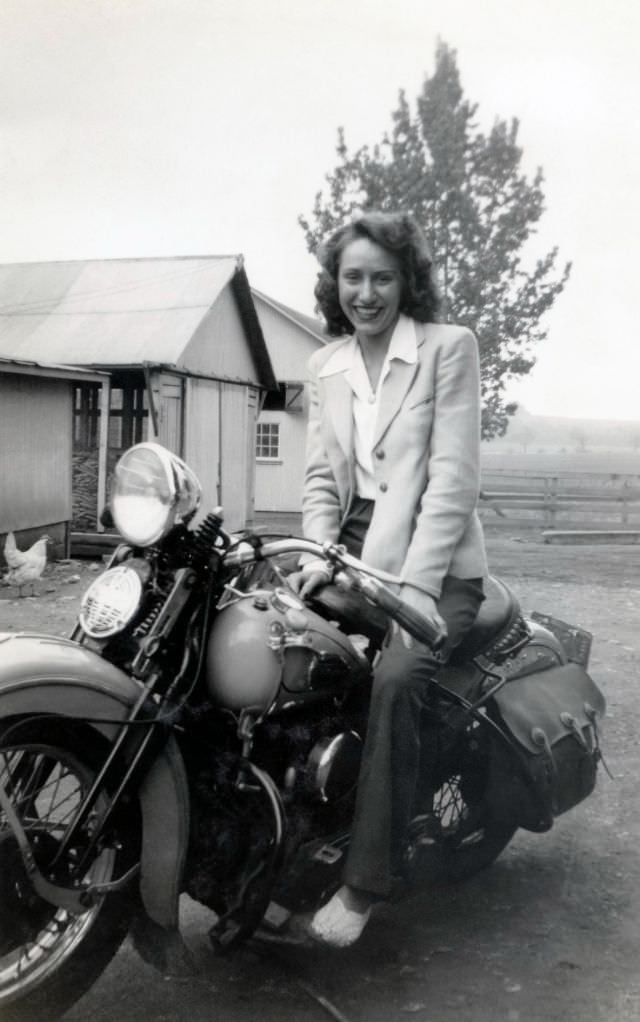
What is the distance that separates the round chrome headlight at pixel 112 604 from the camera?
2379 millimetres

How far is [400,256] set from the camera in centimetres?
305

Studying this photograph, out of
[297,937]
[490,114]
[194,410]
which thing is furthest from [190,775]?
[194,410]

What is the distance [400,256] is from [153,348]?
42.8 ft

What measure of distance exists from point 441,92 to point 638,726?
3.37m

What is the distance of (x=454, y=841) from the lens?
309cm

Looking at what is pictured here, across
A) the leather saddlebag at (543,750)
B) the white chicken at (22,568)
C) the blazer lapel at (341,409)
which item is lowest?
the white chicken at (22,568)

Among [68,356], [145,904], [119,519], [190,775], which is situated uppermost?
[68,356]

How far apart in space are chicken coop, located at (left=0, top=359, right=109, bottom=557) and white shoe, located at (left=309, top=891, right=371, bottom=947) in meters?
10.7

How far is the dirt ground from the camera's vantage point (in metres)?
2.62

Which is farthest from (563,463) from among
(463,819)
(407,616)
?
(407,616)

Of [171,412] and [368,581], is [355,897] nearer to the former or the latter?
[368,581]

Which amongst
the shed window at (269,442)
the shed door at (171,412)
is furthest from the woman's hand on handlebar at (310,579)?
the shed window at (269,442)

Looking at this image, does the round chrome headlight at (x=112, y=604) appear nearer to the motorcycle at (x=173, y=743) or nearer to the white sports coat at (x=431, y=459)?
the motorcycle at (x=173, y=743)

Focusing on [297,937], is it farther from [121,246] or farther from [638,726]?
[121,246]
